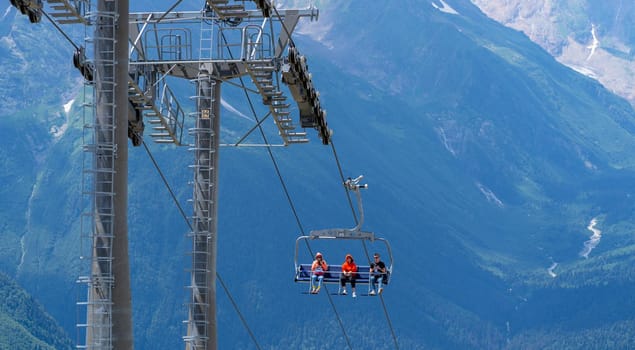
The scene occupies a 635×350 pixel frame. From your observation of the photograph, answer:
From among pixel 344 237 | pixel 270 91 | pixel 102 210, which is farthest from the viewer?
pixel 344 237

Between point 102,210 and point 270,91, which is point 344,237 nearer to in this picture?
point 270,91

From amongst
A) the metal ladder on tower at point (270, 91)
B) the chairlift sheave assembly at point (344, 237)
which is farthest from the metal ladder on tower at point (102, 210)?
the chairlift sheave assembly at point (344, 237)

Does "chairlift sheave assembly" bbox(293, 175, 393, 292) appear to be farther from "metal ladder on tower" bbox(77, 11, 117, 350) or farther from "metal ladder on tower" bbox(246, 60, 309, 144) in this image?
"metal ladder on tower" bbox(77, 11, 117, 350)

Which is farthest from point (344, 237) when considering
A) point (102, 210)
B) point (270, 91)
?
point (102, 210)

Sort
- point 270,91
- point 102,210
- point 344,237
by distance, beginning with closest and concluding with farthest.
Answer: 1. point 102,210
2. point 270,91
3. point 344,237

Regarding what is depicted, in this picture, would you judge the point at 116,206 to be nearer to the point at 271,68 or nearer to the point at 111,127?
the point at 111,127

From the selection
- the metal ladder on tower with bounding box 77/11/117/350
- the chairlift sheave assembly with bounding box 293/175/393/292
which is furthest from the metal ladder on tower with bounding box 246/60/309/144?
the metal ladder on tower with bounding box 77/11/117/350

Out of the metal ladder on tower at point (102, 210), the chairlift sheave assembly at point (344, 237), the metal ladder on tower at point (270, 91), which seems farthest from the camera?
the chairlift sheave assembly at point (344, 237)

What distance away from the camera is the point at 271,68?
4181 centimetres

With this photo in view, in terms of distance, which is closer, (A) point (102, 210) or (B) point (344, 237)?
(A) point (102, 210)

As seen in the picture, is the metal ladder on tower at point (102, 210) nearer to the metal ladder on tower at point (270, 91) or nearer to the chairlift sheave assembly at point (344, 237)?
the metal ladder on tower at point (270, 91)

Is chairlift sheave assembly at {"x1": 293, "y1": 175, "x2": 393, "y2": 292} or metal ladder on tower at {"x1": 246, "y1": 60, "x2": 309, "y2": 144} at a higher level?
metal ladder on tower at {"x1": 246, "y1": 60, "x2": 309, "y2": 144}

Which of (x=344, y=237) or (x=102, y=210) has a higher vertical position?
(x=102, y=210)

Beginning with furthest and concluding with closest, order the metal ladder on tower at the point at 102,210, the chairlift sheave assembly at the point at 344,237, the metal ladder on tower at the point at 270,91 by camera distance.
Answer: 1. the chairlift sheave assembly at the point at 344,237
2. the metal ladder on tower at the point at 270,91
3. the metal ladder on tower at the point at 102,210
